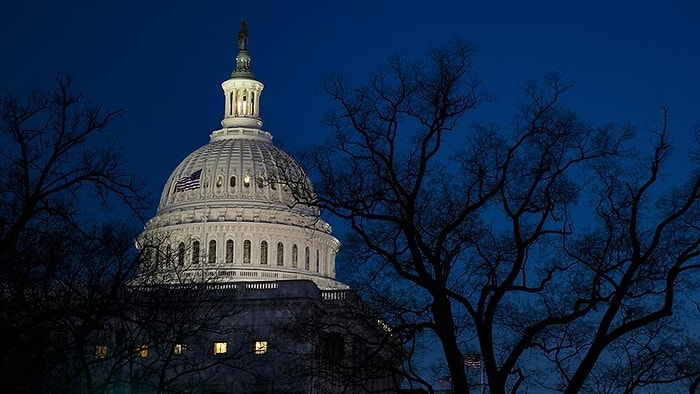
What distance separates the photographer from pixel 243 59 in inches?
5807

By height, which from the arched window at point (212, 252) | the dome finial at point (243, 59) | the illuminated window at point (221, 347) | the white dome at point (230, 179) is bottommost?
the illuminated window at point (221, 347)

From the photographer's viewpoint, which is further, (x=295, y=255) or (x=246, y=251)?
(x=295, y=255)

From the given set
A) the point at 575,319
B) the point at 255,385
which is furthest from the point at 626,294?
the point at 255,385

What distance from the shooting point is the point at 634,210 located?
33.8m

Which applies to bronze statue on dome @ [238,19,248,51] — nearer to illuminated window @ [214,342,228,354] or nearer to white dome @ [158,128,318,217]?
white dome @ [158,128,318,217]

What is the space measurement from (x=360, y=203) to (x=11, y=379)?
46.1ft

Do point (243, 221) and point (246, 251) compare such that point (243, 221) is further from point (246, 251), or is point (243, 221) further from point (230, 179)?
point (230, 179)

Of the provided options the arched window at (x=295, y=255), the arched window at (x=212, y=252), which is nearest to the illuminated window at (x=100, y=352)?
the arched window at (x=212, y=252)

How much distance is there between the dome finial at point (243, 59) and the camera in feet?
479

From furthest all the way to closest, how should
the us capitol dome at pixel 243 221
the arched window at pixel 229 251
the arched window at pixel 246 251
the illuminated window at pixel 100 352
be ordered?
the arched window at pixel 246 251 < the arched window at pixel 229 251 < the us capitol dome at pixel 243 221 < the illuminated window at pixel 100 352

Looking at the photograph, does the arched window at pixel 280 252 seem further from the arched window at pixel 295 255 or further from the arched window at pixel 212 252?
the arched window at pixel 212 252

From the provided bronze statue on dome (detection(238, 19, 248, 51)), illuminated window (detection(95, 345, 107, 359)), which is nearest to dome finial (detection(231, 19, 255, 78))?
bronze statue on dome (detection(238, 19, 248, 51))

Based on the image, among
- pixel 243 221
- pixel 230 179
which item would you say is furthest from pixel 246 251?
pixel 230 179

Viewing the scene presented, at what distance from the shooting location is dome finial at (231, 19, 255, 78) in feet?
479
